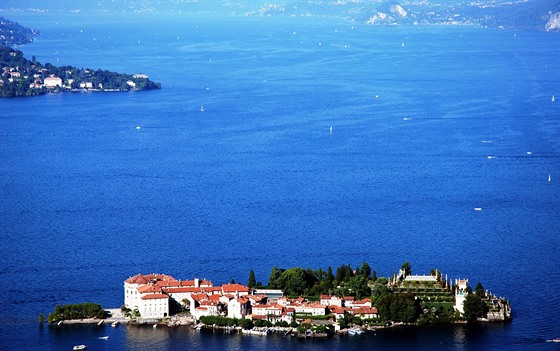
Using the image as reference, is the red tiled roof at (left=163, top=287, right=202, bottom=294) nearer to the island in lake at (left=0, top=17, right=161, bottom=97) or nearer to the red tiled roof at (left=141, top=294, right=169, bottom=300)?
the red tiled roof at (left=141, top=294, right=169, bottom=300)

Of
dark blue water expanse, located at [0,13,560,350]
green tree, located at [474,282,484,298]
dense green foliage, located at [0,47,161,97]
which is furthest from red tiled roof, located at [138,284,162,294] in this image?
dense green foliage, located at [0,47,161,97]

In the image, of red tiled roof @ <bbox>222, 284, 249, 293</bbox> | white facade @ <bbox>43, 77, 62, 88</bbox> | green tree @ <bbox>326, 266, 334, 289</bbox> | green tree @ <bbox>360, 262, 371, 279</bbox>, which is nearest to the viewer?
red tiled roof @ <bbox>222, 284, 249, 293</bbox>

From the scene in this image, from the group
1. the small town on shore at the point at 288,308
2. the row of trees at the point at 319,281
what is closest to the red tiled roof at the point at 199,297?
the small town on shore at the point at 288,308

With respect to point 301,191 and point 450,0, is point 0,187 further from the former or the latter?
point 450,0

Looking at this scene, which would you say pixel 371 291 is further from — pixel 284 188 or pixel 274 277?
pixel 284 188

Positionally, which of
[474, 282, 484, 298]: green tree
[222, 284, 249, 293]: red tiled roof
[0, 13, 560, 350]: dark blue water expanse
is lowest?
[474, 282, 484, 298]: green tree

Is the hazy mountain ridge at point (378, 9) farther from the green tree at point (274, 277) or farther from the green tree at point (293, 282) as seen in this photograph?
the green tree at point (293, 282)

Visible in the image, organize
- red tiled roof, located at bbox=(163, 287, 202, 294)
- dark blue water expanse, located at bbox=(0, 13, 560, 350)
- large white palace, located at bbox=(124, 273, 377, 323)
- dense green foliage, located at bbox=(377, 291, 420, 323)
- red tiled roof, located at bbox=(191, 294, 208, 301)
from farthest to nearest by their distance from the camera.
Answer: dark blue water expanse, located at bbox=(0, 13, 560, 350), red tiled roof, located at bbox=(163, 287, 202, 294), red tiled roof, located at bbox=(191, 294, 208, 301), large white palace, located at bbox=(124, 273, 377, 323), dense green foliage, located at bbox=(377, 291, 420, 323)

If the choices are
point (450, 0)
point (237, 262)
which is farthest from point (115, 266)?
point (450, 0)
